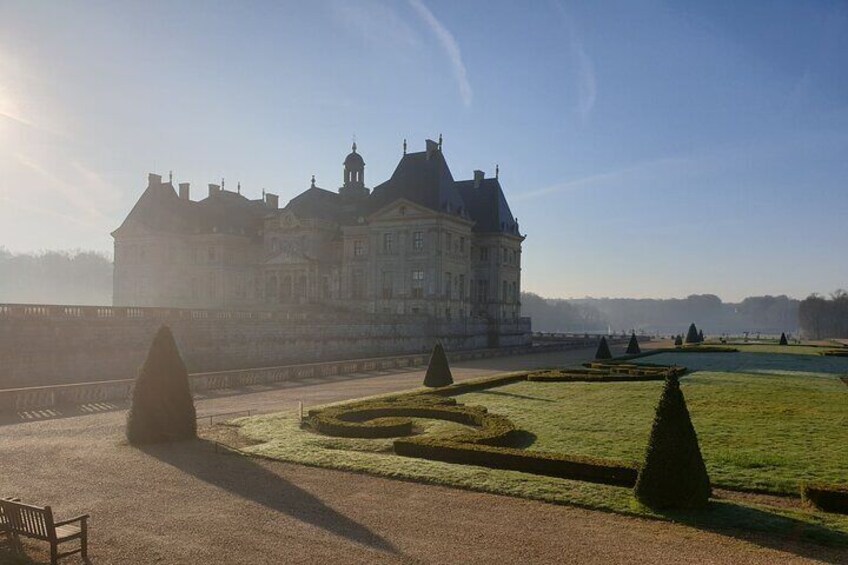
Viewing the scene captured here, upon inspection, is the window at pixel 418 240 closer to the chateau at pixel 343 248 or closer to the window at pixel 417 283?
the chateau at pixel 343 248

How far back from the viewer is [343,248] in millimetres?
71000

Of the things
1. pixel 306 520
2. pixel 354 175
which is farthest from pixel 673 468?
pixel 354 175

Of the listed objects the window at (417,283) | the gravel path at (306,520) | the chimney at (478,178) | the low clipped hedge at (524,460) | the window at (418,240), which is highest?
the chimney at (478,178)

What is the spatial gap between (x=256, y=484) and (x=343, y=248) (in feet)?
193

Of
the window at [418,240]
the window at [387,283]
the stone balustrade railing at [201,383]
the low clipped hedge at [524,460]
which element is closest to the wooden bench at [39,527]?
the low clipped hedge at [524,460]

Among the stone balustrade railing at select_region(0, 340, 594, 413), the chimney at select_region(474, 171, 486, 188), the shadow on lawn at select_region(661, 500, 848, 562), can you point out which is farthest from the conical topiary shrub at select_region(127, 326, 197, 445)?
the chimney at select_region(474, 171, 486, 188)

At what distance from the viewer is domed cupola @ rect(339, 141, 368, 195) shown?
78.9 meters

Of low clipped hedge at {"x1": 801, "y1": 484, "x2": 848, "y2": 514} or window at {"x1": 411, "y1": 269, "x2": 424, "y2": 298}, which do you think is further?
window at {"x1": 411, "y1": 269, "x2": 424, "y2": 298}

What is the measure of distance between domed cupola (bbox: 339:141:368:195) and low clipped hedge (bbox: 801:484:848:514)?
70.1m

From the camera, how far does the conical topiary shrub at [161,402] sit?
16.6 metres

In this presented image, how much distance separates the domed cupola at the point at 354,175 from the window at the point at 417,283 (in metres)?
18.0

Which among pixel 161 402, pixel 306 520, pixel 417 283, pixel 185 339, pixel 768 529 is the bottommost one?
pixel 306 520

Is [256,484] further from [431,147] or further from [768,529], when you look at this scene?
[431,147]

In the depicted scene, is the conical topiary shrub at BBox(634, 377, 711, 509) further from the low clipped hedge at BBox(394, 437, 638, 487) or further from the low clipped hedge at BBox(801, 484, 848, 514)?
the low clipped hedge at BBox(801, 484, 848, 514)
